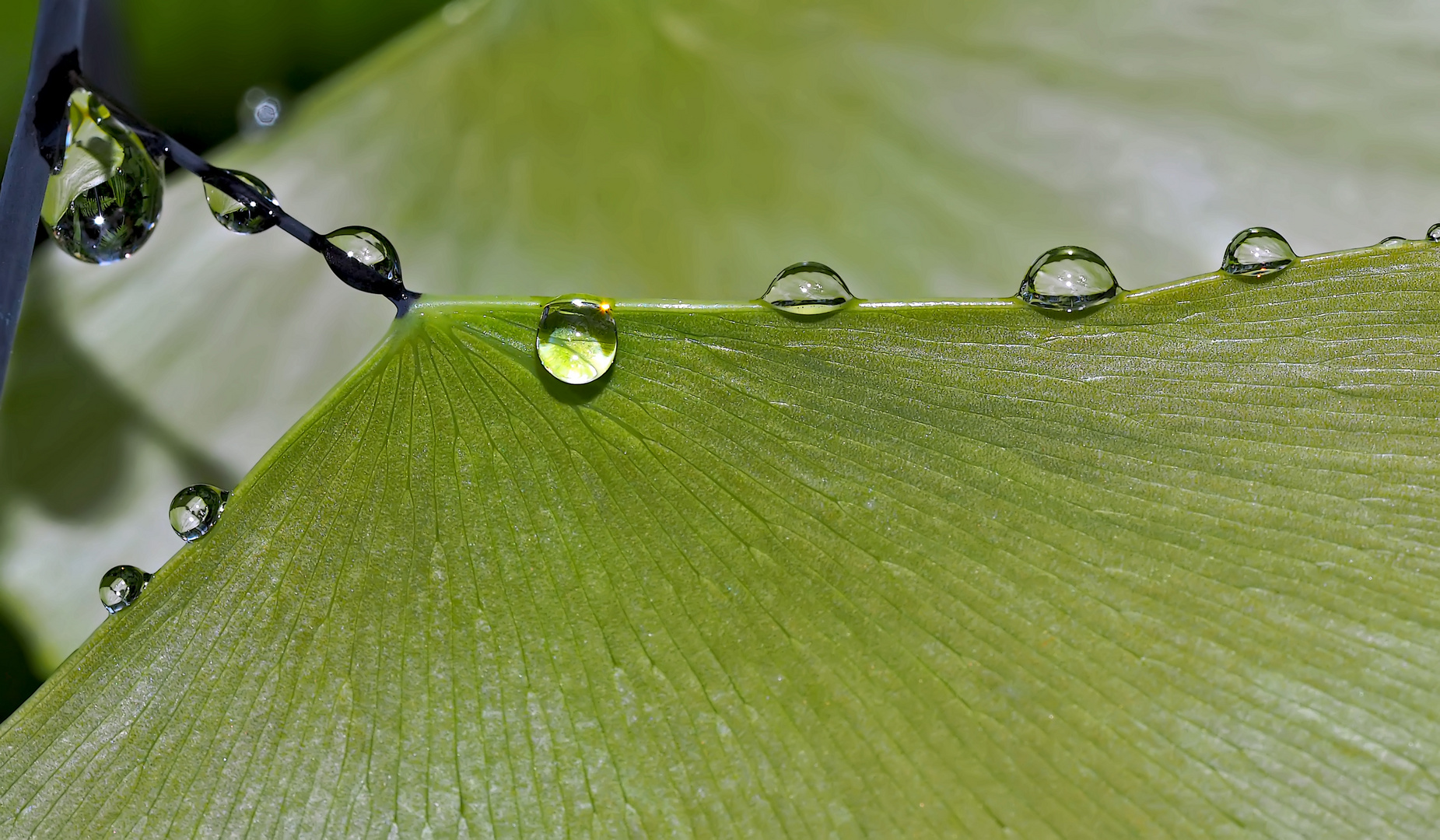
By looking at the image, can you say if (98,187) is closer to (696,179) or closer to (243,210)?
(243,210)

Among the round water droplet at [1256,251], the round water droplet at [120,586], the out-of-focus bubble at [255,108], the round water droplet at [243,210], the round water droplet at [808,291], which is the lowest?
the round water droplet at [1256,251]

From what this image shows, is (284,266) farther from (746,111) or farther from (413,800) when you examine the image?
(413,800)

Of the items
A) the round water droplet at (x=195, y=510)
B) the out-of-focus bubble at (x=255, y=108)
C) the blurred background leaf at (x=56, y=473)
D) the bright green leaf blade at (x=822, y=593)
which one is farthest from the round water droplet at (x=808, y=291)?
the out-of-focus bubble at (x=255, y=108)

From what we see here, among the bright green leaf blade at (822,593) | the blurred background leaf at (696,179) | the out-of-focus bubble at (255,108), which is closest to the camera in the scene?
the bright green leaf blade at (822,593)

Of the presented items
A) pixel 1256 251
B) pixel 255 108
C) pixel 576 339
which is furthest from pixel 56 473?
pixel 1256 251

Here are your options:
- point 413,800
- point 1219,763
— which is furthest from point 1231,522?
point 413,800

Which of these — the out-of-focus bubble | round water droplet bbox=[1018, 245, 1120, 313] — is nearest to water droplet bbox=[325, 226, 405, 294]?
round water droplet bbox=[1018, 245, 1120, 313]

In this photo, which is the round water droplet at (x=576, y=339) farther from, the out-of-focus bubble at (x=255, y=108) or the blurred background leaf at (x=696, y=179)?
the out-of-focus bubble at (x=255, y=108)
